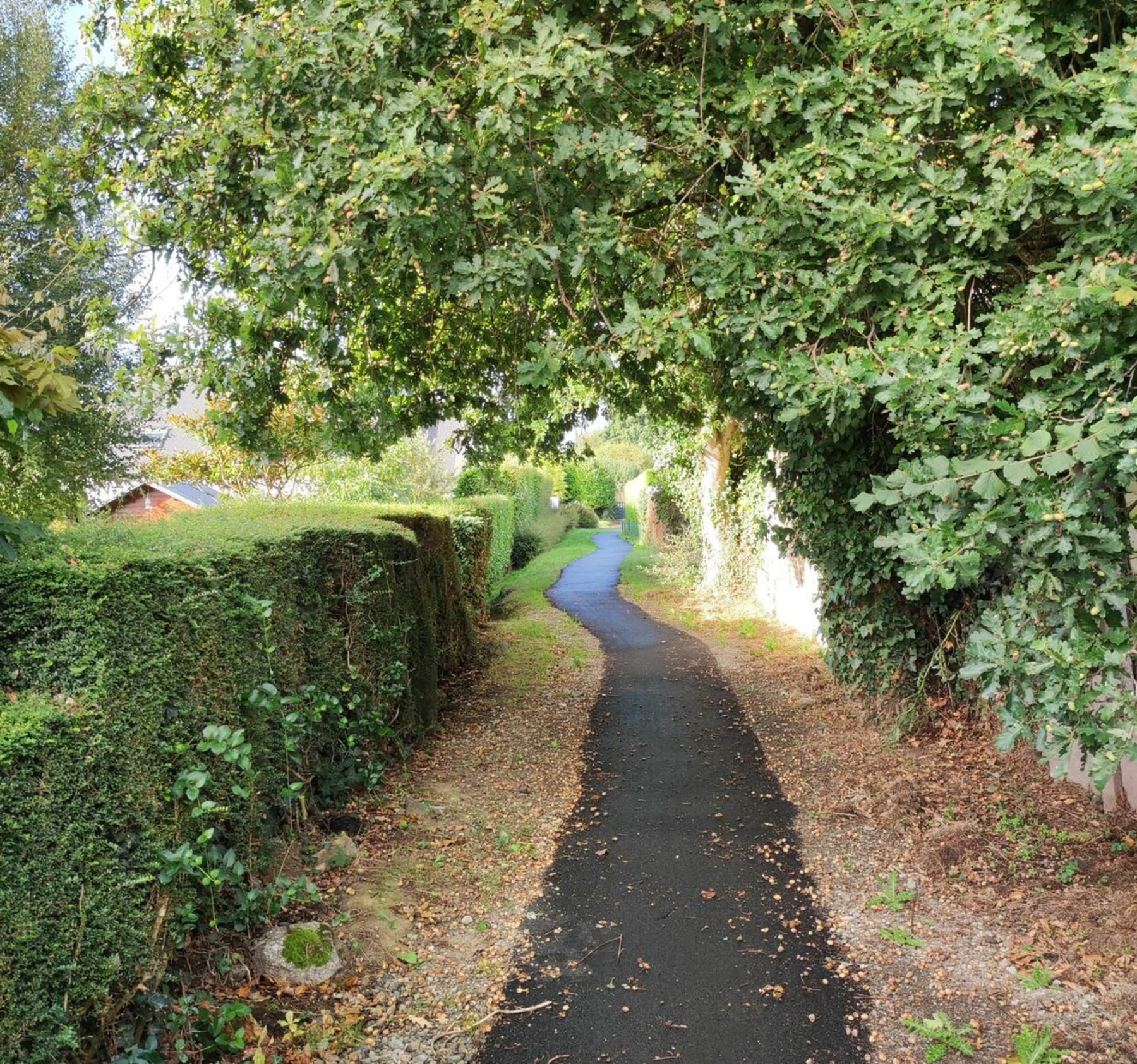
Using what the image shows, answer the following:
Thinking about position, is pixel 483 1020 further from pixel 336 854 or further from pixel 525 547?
pixel 525 547

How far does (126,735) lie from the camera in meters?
3.44

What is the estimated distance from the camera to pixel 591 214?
596 cm

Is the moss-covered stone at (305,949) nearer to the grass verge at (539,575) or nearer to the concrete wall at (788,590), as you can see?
the concrete wall at (788,590)

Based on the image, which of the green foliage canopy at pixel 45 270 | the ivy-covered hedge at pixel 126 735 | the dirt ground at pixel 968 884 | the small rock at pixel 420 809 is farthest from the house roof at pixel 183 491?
the dirt ground at pixel 968 884

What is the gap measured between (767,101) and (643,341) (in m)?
1.66

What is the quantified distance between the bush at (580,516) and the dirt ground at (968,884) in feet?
130

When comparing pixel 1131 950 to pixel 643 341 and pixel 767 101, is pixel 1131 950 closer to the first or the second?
pixel 643 341

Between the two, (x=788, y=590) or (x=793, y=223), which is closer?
(x=793, y=223)

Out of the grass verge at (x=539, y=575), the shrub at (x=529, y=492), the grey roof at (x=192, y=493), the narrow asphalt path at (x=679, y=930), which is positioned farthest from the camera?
the shrub at (x=529, y=492)

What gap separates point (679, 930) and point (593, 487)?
180 ft

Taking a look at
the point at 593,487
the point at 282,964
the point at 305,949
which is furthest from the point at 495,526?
the point at 593,487

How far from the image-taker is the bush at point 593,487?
54719 millimetres

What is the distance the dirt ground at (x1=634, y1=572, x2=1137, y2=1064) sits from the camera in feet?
13.3

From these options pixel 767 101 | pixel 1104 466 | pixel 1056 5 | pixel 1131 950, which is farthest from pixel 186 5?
pixel 1131 950
